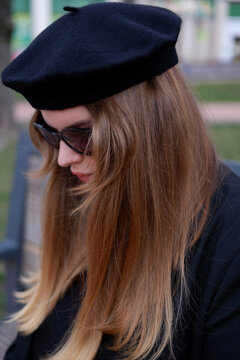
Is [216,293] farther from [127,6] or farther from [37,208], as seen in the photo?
[37,208]

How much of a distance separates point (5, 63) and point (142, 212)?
7246 millimetres

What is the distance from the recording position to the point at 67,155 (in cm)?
141

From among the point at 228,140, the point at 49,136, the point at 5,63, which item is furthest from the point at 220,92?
the point at 49,136

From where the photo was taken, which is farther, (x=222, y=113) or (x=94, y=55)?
(x=222, y=113)

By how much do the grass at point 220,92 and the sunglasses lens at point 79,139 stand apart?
10.9m

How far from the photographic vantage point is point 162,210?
4.51 ft

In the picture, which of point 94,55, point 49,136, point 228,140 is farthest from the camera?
point 228,140

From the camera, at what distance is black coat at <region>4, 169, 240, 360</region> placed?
4.31 ft

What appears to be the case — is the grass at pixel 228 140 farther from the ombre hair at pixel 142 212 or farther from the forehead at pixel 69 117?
the forehead at pixel 69 117

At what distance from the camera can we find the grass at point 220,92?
1281cm

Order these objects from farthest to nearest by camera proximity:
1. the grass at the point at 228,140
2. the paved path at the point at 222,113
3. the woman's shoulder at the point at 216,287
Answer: the paved path at the point at 222,113, the grass at the point at 228,140, the woman's shoulder at the point at 216,287

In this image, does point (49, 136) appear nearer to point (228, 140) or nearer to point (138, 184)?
point (138, 184)

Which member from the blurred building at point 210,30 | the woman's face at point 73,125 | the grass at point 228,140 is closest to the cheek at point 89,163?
the woman's face at point 73,125

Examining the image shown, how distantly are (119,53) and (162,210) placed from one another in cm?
43
